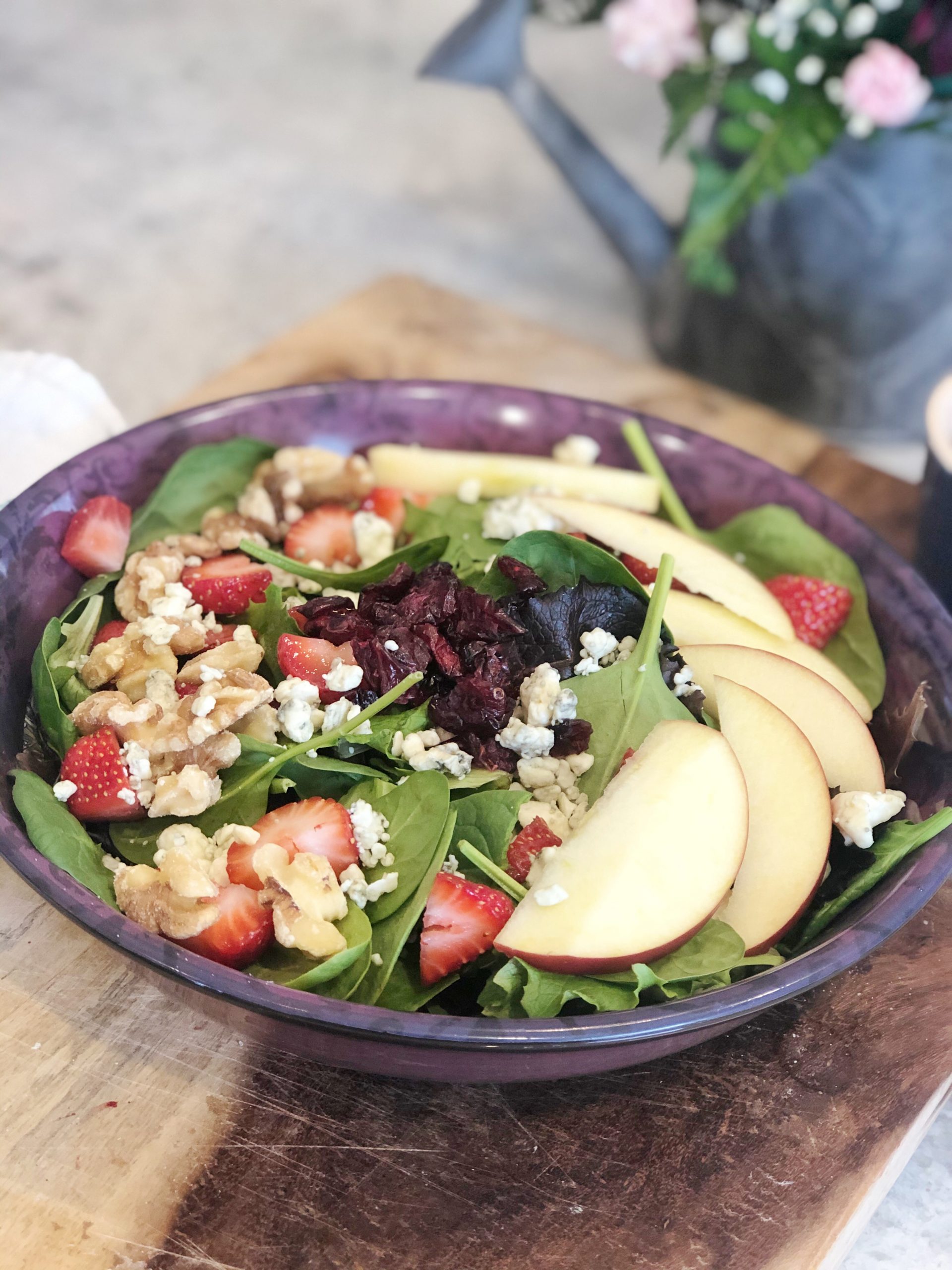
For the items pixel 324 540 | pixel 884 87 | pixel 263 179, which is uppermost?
pixel 884 87

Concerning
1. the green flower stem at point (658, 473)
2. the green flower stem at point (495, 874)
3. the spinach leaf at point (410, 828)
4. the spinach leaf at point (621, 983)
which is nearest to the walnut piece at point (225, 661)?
the spinach leaf at point (410, 828)

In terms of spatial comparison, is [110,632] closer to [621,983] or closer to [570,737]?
[570,737]

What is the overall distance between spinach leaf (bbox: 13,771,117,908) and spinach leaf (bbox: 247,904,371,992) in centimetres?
16

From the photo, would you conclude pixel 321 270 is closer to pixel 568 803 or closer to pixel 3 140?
pixel 3 140

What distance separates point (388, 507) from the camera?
169cm

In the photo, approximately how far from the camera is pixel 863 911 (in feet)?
3.92

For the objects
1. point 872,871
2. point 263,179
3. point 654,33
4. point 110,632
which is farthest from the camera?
point 263,179

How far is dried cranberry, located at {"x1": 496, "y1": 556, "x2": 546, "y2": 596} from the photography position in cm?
139

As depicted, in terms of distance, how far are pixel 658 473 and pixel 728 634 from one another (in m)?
0.36

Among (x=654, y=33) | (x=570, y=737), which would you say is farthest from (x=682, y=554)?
(x=654, y=33)

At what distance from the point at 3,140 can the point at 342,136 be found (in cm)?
110

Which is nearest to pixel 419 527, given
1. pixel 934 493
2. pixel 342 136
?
pixel 934 493

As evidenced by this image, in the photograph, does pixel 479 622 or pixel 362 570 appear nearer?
pixel 479 622

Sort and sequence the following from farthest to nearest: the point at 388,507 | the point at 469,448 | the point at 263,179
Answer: the point at 263,179 < the point at 469,448 < the point at 388,507
